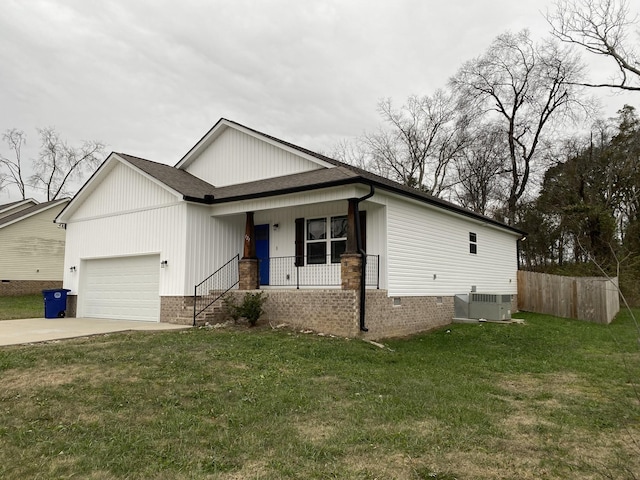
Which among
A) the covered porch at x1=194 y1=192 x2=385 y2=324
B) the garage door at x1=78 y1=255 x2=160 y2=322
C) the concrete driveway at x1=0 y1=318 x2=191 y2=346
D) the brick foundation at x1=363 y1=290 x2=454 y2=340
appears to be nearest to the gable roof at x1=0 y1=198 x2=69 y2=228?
the garage door at x1=78 y1=255 x2=160 y2=322

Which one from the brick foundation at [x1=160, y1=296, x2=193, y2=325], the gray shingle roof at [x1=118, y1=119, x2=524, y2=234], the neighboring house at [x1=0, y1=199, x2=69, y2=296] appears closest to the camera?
the gray shingle roof at [x1=118, y1=119, x2=524, y2=234]

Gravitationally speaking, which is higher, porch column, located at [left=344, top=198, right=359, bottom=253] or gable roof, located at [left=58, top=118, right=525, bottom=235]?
gable roof, located at [left=58, top=118, right=525, bottom=235]

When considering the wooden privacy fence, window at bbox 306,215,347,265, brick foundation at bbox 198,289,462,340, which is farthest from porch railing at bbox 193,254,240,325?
the wooden privacy fence

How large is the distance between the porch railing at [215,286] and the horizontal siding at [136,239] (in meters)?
0.53

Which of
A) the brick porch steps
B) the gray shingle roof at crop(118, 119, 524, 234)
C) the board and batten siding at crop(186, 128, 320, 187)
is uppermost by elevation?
the board and batten siding at crop(186, 128, 320, 187)

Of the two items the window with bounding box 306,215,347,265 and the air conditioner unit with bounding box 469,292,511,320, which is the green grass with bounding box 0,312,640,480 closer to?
the window with bounding box 306,215,347,265

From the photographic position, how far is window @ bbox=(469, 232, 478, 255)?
53.8 ft

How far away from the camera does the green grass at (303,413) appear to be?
3.79m

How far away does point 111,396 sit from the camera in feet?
18.1

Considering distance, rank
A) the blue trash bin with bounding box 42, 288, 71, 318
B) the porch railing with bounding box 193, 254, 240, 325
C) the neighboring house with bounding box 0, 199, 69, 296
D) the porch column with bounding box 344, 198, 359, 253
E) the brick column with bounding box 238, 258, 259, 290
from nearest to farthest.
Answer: the porch column with bounding box 344, 198, 359, 253
the porch railing with bounding box 193, 254, 240, 325
the brick column with bounding box 238, 258, 259, 290
the blue trash bin with bounding box 42, 288, 71, 318
the neighboring house with bounding box 0, 199, 69, 296

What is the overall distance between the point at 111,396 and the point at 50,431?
1.07 meters

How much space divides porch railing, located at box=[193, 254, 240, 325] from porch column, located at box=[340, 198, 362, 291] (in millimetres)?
3711

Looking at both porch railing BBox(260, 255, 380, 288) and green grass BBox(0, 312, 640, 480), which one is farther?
porch railing BBox(260, 255, 380, 288)

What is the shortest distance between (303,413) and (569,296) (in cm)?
1560
